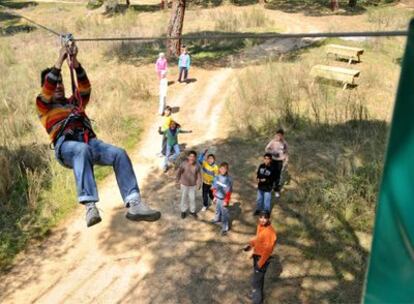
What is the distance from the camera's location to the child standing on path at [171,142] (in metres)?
11.9

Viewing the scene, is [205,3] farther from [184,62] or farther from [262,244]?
[262,244]

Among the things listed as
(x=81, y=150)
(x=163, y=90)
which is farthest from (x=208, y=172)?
(x=163, y=90)

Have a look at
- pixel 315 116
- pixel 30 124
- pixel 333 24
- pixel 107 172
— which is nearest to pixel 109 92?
pixel 30 124

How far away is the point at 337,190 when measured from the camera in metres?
10.4

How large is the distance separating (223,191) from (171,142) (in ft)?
10.3

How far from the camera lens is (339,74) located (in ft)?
52.7

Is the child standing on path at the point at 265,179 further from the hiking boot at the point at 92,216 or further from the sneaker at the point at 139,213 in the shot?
the hiking boot at the point at 92,216

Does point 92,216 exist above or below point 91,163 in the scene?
below

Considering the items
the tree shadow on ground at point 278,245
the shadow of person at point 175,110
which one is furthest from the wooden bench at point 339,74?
the shadow of person at point 175,110

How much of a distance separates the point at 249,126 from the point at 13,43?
19.0 metres

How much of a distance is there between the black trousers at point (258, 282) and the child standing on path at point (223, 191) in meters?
2.06

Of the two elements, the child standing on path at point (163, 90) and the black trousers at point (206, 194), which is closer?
the black trousers at point (206, 194)

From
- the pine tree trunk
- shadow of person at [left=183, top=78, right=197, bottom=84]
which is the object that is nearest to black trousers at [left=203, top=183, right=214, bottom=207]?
shadow of person at [left=183, top=78, right=197, bottom=84]

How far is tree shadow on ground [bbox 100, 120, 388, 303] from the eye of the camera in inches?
338
